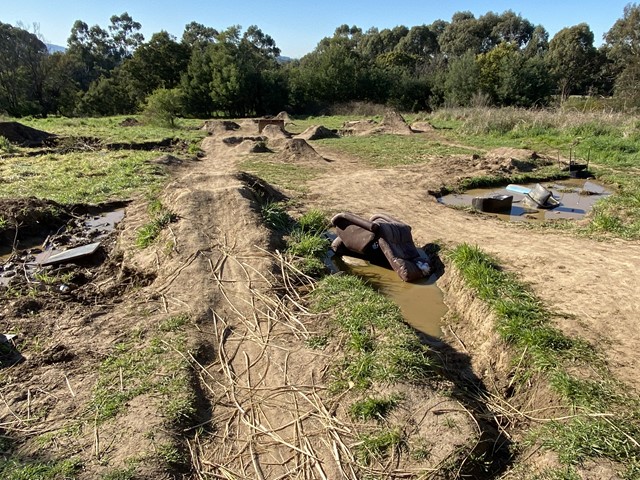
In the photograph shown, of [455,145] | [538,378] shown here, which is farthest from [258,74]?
[538,378]

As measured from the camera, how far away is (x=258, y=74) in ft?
135

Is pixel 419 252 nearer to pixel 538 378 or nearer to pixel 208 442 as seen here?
pixel 538 378

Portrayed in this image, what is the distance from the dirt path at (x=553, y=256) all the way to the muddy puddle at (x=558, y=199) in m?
0.81

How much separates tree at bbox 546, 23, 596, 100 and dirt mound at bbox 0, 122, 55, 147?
42.7m

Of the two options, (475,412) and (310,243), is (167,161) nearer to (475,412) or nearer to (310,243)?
(310,243)

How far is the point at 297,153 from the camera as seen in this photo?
52.9 feet

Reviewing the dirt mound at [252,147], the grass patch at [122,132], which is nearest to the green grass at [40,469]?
the dirt mound at [252,147]

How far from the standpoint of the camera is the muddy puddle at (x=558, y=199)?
31.9ft

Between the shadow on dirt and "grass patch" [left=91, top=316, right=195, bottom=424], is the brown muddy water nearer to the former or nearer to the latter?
the shadow on dirt

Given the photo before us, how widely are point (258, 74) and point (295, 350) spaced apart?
40846mm

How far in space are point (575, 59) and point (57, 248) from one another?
49.0 metres

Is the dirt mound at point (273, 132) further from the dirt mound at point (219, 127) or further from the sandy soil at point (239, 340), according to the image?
the sandy soil at point (239, 340)

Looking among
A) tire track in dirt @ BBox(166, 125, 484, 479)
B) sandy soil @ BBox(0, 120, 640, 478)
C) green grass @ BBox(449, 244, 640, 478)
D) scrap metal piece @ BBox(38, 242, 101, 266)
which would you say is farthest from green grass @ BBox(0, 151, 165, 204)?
green grass @ BBox(449, 244, 640, 478)

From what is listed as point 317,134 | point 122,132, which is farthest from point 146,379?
point 122,132
